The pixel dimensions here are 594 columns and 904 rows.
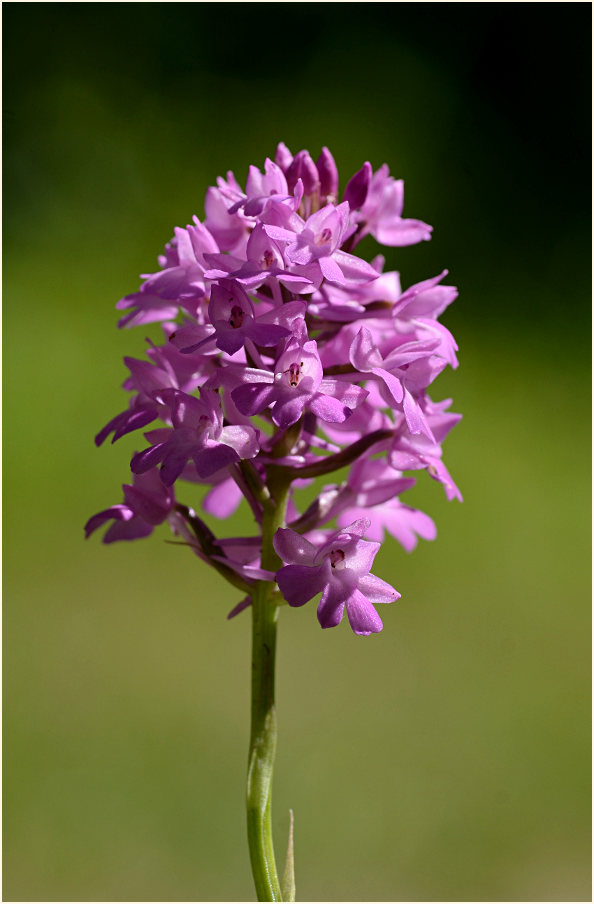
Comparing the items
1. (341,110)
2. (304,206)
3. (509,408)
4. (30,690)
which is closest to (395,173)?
(341,110)

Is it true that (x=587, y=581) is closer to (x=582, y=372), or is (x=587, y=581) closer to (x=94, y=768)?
(x=582, y=372)

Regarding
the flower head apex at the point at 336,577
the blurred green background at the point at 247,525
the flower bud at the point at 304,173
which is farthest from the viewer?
the blurred green background at the point at 247,525

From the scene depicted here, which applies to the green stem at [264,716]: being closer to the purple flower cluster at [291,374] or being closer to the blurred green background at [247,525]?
the purple flower cluster at [291,374]

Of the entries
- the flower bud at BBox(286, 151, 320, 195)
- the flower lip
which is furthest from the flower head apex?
the flower bud at BBox(286, 151, 320, 195)

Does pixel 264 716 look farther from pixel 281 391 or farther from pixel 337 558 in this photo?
pixel 281 391

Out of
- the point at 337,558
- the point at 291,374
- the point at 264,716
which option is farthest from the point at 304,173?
the point at 264,716

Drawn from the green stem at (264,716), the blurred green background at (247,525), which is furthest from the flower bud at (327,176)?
the blurred green background at (247,525)
